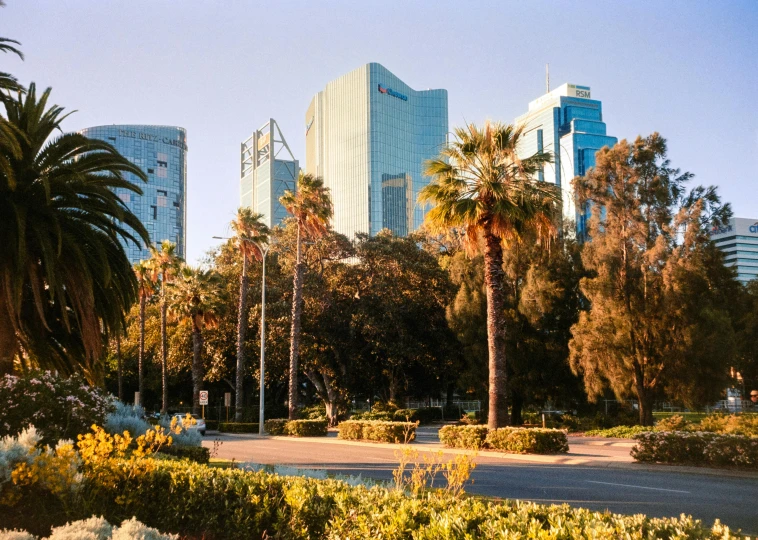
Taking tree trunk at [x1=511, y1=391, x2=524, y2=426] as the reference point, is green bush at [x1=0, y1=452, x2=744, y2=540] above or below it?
above

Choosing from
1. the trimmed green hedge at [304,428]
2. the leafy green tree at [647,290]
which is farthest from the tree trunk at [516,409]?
the trimmed green hedge at [304,428]

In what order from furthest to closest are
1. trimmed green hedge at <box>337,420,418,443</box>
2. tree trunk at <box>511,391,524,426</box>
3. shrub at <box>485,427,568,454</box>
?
tree trunk at <box>511,391,524,426</box>, trimmed green hedge at <box>337,420,418,443</box>, shrub at <box>485,427,568,454</box>

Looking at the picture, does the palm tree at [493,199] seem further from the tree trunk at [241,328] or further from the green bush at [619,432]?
the tree trunk at [241,328]

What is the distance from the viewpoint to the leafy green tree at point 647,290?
34094 millimetres

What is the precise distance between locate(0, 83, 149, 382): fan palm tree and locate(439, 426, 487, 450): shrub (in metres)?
12.9

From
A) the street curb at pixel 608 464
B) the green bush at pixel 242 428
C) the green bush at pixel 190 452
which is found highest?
the green bush at pixel 190 452

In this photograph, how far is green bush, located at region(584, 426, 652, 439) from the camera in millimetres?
31500

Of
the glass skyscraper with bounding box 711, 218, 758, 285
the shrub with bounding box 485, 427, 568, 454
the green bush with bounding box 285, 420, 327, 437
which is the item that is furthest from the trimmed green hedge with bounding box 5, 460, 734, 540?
the glass skyscraper with bounding box 711, 218, 758, 285

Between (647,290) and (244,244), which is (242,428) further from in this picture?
(647,290)

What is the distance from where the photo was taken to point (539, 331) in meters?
40.7

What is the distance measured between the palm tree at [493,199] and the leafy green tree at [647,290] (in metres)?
12.0

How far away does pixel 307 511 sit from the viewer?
700 cm

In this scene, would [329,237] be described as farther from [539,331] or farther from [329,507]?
[329,507]

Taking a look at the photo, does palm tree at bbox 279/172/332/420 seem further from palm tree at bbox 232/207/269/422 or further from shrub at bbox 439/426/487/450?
shrub at bbox 439/426/487/450
